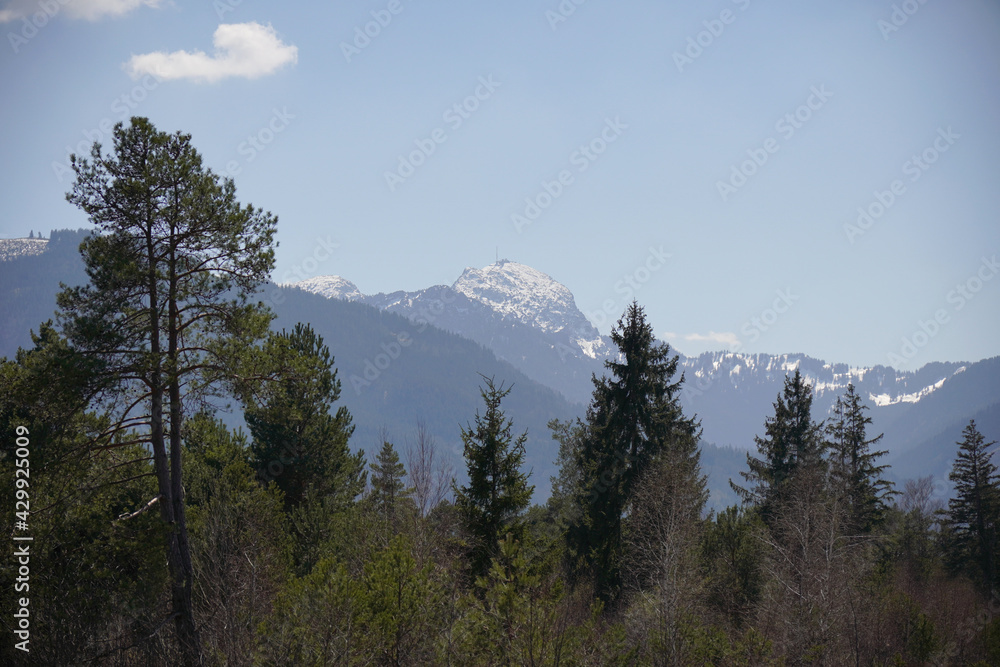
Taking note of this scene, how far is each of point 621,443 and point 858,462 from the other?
19105mm

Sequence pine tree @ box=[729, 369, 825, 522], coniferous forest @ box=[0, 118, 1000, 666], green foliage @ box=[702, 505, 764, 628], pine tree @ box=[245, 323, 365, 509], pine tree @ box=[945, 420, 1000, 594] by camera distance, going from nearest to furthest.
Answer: coniferous forest @ box=[0, 118, 1000, 666] < pine tree @ box=[245, 323, 365, 509] < green foliage @ box=[702, 505, 764, 628] < pine tree @ box=[729, 369, 825, 522] < pine tree @ box=[945, 420, 1000, 594]

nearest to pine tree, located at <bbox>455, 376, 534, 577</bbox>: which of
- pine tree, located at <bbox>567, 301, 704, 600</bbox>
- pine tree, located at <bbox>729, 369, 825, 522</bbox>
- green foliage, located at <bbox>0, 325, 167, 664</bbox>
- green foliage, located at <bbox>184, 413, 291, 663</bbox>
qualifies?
green foliage, located at <bbox>184, 413, 291, 663</bbox>

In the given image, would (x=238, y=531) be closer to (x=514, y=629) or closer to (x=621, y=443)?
(x=514, y=629)

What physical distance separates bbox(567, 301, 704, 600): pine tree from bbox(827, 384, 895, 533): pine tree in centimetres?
1273

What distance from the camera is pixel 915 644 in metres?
26.2

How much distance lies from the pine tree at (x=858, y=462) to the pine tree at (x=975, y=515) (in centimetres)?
837

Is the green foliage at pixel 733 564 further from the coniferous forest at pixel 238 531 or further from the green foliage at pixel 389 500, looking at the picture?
the green foliage at pixel 389 500

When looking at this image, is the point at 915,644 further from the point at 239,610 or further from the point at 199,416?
the point at 199,416

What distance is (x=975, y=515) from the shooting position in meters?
42.2

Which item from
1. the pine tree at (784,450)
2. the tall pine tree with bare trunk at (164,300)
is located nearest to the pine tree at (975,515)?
the pine tree at (784,450)

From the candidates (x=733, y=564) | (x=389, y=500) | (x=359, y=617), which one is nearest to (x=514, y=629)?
(x=359, y=617)

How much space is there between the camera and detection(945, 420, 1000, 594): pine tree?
134ft

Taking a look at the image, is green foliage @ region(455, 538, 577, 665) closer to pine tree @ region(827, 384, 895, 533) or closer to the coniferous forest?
the coniferous forest

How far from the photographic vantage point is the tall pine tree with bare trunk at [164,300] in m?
12.2
